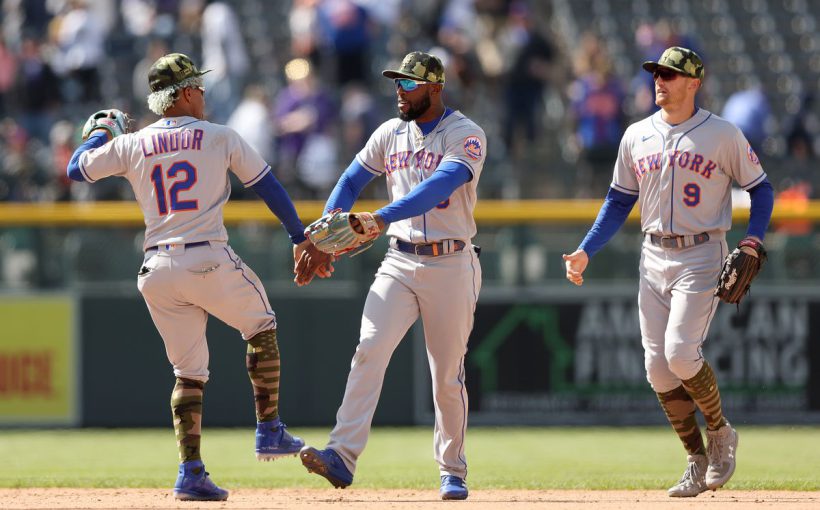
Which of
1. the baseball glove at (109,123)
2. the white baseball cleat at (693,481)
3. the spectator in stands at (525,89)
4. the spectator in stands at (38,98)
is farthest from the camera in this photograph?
the spectator in stands at (38,98)

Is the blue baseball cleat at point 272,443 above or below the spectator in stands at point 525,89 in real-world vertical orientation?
below

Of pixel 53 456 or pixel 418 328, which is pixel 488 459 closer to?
pixel 418 328

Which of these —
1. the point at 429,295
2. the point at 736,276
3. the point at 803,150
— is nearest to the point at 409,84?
the point at 429,295

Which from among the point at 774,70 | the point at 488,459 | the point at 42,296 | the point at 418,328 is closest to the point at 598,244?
the point at 488,459

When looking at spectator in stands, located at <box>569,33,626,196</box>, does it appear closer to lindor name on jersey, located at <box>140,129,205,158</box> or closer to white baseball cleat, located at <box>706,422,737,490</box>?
white baseball cleat, located at <box>706,422,737,490</box>

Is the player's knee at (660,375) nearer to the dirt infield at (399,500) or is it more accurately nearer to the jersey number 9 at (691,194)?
the dirt infield at (399,500)

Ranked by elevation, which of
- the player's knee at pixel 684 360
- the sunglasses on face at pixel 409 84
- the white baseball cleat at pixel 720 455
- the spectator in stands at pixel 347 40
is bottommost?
the white baseball cleat at pixel 720 455

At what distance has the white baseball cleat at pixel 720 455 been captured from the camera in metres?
6.82

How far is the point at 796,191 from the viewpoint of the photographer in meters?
11.9

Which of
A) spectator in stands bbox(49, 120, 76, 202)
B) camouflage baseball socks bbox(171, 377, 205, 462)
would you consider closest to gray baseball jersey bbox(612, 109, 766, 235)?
camouflage baseball socks bbox(171, 377, 205, 462)

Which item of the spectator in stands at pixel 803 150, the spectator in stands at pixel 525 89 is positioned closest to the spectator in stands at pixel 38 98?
the spectator in stands at pixel 525 89

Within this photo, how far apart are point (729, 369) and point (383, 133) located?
16.1 feet

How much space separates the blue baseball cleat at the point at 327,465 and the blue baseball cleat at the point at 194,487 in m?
0.47

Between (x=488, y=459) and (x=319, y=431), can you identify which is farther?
(x=319, y=431)
